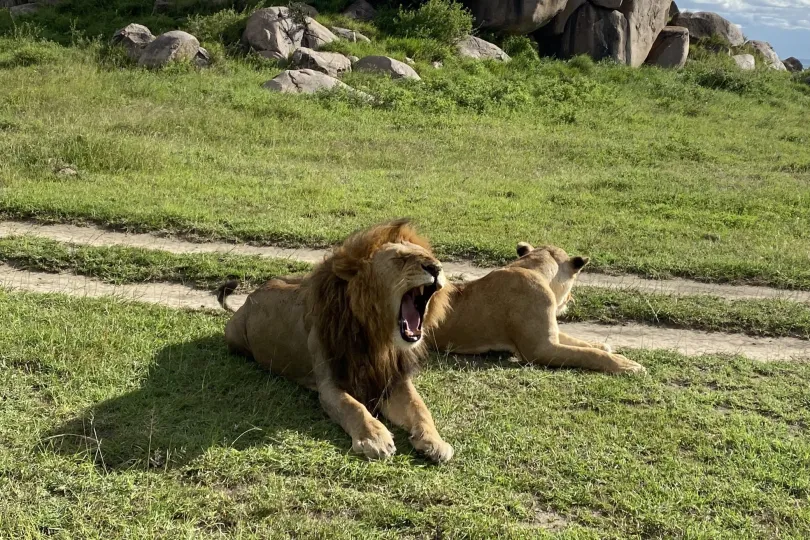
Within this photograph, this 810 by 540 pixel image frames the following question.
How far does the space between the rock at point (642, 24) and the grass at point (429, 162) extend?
5693mm

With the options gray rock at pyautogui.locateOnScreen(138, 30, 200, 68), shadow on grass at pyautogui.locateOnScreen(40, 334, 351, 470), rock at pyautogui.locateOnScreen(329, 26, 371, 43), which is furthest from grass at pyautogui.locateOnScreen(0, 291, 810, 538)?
rock at pyautogui.locateOnScreen(329, 26, 371, 43)

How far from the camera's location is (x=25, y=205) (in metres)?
9.42

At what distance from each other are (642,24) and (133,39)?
644 inches

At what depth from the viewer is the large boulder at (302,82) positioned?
677 inches

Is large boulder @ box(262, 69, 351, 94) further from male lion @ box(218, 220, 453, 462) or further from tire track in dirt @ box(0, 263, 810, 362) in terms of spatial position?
male lion @ box(218, 220, 453, 462)

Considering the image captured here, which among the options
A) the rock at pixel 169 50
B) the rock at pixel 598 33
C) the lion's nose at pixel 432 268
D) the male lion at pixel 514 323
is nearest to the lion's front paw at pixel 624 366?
the male lion at pixel 514 323

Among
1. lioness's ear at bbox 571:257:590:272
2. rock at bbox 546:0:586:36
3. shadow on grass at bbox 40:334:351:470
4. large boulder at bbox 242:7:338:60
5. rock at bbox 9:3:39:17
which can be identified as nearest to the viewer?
shadow on grass at bbox 40:334:351:470

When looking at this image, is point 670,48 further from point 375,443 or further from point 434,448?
point 375,443

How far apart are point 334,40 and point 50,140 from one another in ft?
35.0

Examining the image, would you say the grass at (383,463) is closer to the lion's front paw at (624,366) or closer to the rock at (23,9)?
the lion's front paw at (624,366)

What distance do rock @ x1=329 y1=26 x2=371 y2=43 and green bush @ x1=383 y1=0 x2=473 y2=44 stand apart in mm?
1278

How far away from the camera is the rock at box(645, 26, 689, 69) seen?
90.3ft

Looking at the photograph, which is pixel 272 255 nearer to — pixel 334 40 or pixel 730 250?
pixel 730 250

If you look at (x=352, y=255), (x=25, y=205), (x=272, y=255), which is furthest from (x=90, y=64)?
(x=352, y=255)
